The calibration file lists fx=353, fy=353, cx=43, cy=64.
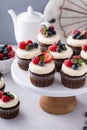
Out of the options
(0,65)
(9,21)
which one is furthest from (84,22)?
(0,65)

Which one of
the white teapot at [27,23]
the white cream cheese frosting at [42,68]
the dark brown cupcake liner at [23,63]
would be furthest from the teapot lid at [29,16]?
the white cream cheese frosting at [42,68]

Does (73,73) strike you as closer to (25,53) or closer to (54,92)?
(54,92)

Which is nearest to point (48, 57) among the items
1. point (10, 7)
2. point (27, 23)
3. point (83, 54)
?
point (83, 54)

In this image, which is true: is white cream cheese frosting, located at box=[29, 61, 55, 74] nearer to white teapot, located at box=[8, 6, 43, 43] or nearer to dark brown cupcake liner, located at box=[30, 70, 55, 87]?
dark brown cupcake liner, located at box=[30, 70, 55, 87]

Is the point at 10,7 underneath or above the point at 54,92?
above

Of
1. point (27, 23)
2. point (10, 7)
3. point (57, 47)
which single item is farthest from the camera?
point (10, 7)

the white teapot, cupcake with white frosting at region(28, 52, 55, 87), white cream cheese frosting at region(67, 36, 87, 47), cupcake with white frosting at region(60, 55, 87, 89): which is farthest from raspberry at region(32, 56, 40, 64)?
the white teapot
